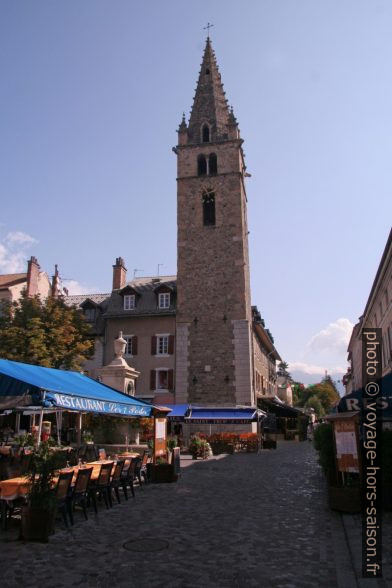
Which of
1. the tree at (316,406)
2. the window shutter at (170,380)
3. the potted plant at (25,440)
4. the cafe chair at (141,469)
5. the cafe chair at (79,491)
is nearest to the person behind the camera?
the cafe chair at (79,491)

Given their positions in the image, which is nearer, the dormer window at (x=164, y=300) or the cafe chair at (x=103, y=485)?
the cafe chair at (x=103, y=485)

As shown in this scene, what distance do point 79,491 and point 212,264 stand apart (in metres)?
24.2

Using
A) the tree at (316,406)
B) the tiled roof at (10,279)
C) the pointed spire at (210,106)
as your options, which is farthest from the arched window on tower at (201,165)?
the tree at (316,406)

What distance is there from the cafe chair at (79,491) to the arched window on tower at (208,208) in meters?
25.7

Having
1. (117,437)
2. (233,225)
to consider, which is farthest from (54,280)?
(117,437)

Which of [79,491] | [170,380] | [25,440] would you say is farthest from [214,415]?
[79,491]

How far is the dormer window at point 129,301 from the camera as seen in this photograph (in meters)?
32.8

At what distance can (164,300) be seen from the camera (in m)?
32.4

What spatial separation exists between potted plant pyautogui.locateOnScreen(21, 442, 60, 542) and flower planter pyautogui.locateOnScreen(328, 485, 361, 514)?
5.27 meters

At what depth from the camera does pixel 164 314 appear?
31.5 meters

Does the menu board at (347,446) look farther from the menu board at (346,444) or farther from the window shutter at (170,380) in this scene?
the window shutter at (170,380)

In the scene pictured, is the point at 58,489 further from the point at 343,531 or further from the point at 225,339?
the point at 225,339

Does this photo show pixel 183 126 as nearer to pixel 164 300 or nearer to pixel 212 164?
pixel 212 164

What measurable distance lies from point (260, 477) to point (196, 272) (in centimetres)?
1829
